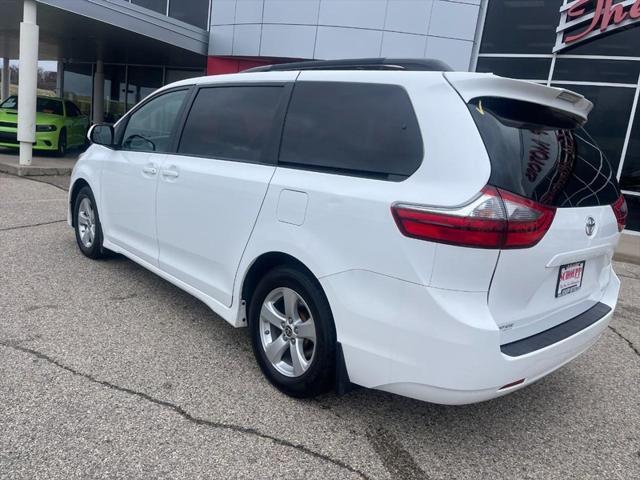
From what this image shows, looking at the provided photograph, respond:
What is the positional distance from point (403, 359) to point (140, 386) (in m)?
1.58

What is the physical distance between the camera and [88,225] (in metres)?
5.30

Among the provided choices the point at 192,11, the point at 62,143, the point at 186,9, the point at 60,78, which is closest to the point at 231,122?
the point at 192,11

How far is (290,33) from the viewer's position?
41.5 ft

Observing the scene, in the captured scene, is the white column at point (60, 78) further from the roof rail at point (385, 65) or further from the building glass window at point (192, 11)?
the roof rail at point (385, 65)

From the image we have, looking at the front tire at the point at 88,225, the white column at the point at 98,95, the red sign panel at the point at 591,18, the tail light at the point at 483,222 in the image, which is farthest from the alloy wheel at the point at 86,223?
the white column at the point at 98,95

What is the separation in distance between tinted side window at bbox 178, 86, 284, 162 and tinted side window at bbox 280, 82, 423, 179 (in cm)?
21

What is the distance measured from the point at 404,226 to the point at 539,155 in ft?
2.47

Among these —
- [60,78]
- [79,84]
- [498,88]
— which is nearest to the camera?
[498,88]

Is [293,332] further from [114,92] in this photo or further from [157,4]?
[114,92]

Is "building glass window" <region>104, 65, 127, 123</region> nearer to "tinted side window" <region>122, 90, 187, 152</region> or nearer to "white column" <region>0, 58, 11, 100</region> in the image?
"white column" <region>0, 58, 11, 100</region>

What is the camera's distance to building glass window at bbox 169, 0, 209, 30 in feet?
46.6

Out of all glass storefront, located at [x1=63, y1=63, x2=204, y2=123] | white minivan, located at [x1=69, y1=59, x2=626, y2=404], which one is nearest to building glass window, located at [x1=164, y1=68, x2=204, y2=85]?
glass storefront, located at [x1=63, y1=63, x2=204, y2=123]

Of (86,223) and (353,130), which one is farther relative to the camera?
(86,223)

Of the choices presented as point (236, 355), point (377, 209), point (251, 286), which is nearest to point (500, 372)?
point (377, 209)
